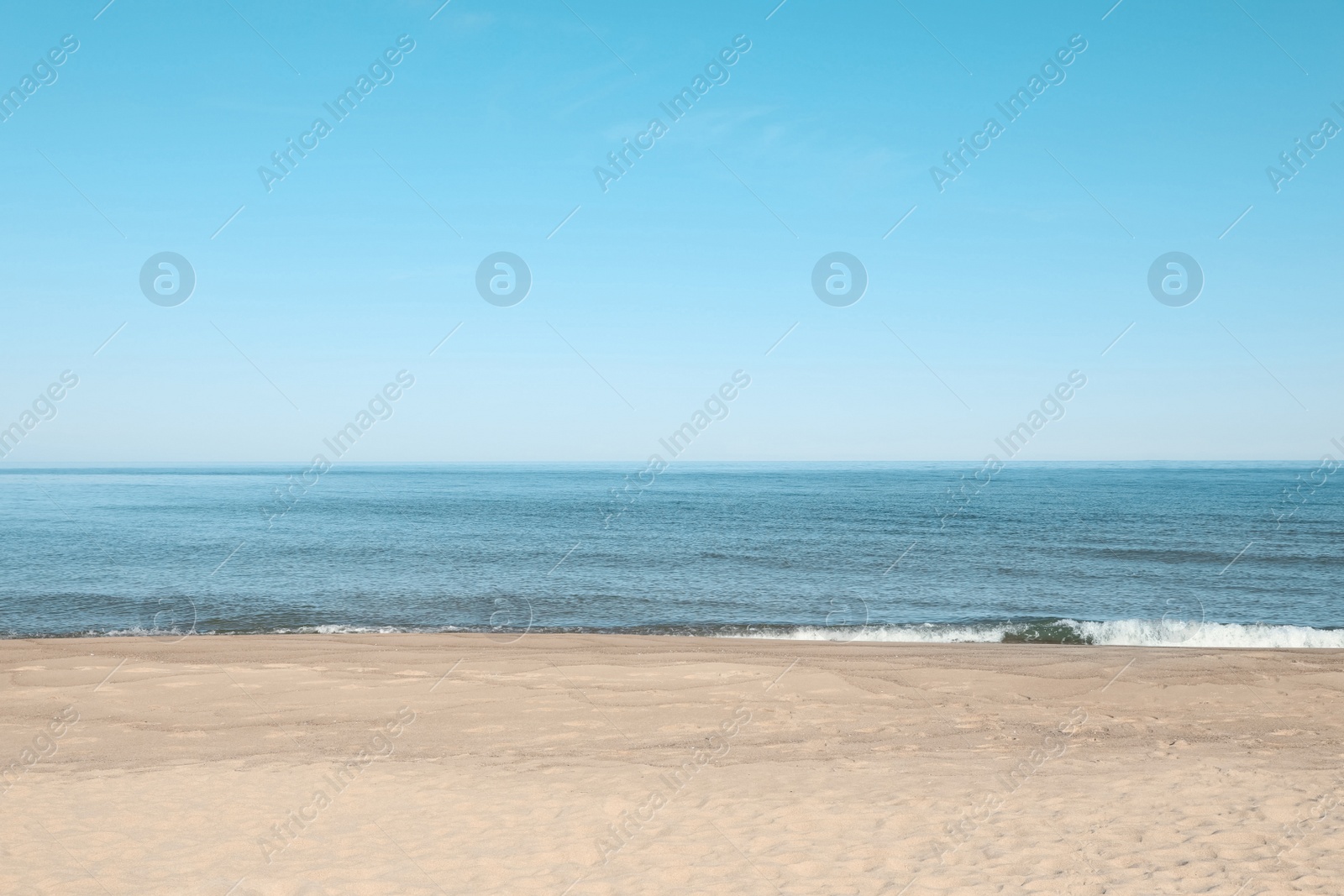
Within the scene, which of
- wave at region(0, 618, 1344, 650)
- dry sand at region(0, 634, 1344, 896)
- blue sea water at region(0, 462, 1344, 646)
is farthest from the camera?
blue sea water at region(0, 462, 1344, 646)

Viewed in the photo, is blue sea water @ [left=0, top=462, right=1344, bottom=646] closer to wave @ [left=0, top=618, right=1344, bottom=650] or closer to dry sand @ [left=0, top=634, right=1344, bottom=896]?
wave @ [left=0, top=618, right=1344, bottom=650]

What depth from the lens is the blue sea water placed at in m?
19.5

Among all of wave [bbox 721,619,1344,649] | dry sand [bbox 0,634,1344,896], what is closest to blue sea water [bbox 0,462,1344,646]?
wave [bbox 721,619,1344,649]

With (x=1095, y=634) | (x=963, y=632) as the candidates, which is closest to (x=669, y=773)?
(x=963, y=632)

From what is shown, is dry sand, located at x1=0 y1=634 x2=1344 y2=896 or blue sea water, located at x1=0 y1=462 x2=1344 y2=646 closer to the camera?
dry sand, located at x1=0 y1=634 x2=1344 y2=896

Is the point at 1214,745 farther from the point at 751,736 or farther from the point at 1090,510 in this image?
the point at 1090,510

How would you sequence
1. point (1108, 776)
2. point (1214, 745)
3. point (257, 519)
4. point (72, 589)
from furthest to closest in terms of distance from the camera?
point (257, 519)
point (72, 589)
point (1214, 745)
point (1108, 776)

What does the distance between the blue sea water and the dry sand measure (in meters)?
4.69

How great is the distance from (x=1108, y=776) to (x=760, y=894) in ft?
14.8

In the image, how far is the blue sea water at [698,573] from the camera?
1955 centimetres

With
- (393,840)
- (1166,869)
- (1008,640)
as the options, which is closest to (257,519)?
(1008,640)

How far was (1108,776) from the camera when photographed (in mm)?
8523

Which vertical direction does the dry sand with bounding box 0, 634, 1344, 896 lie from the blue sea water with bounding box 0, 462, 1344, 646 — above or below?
above

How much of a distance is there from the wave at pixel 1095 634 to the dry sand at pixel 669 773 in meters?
3.30
